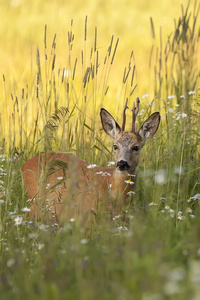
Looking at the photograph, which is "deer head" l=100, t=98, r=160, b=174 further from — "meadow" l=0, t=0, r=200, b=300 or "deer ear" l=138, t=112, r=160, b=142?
"meadow" l=0, t=0, r=200, b=300

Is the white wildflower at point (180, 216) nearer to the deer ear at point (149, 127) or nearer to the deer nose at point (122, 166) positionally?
the deer nose at point (122, 166)

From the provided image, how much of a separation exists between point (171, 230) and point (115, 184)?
1716 millimetres

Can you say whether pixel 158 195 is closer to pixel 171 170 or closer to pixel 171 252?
pixel 171 170

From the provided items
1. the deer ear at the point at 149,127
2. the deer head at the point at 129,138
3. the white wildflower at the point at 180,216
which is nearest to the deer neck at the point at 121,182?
the deer head at the point at 129,138

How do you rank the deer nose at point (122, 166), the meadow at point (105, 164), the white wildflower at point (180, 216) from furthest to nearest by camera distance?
the deer nose at point (122, 166)
the white wildflower at point (180, 216)
the meadow at point (105, 164)

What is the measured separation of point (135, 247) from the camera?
249cm

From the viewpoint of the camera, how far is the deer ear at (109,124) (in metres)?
5.39

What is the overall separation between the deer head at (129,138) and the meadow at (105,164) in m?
0.11

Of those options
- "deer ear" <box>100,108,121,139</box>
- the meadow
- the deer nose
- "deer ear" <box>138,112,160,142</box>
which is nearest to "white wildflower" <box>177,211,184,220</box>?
the meadow

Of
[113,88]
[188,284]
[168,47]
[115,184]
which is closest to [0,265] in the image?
[188,284]

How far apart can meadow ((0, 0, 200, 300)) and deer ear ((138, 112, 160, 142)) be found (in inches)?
3.6

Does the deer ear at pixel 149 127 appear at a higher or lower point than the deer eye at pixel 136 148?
higher

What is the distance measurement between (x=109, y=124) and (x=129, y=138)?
1.05 feet

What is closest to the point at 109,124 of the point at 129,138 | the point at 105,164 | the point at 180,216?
the point at 129,138
